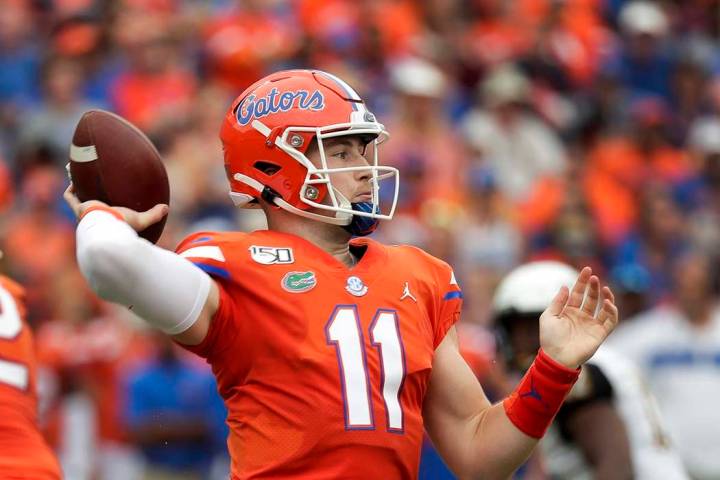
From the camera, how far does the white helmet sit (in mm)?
5062

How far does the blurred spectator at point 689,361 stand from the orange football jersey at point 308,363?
444 cm

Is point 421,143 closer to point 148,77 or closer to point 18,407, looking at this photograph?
point 148,77

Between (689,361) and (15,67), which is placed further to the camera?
(15,67)

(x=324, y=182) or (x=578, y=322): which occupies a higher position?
(x=324, y=182)

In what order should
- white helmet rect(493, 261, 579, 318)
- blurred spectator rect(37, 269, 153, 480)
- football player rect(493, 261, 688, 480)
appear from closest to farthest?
football player rect(493, 261, 688, 480), white helmet rect(493, 261, 579, 318), blurred spectator rect(37, 269, 153, 480)

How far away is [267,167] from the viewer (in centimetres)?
370

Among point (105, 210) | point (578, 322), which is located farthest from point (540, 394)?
point (105, 210)

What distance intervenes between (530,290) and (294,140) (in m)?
1.74

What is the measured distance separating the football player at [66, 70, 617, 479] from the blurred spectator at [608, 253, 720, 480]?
421cm

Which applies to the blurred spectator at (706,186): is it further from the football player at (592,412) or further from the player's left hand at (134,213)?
the player's left hand at (134,213)

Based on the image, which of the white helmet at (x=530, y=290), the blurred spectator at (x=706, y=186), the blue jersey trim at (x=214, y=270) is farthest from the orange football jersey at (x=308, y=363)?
the blurred spectator at (x=706, y=186)

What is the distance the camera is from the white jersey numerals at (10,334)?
4059mm

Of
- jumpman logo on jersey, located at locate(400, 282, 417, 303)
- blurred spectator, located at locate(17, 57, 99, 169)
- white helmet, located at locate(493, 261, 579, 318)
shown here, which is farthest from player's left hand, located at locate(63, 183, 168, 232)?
blurred spectator, located at locate(17, 57, 99, 169)

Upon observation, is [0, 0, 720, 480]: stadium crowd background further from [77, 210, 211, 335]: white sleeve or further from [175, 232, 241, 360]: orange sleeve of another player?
[77, 210, 211, 335]: white sleeve
